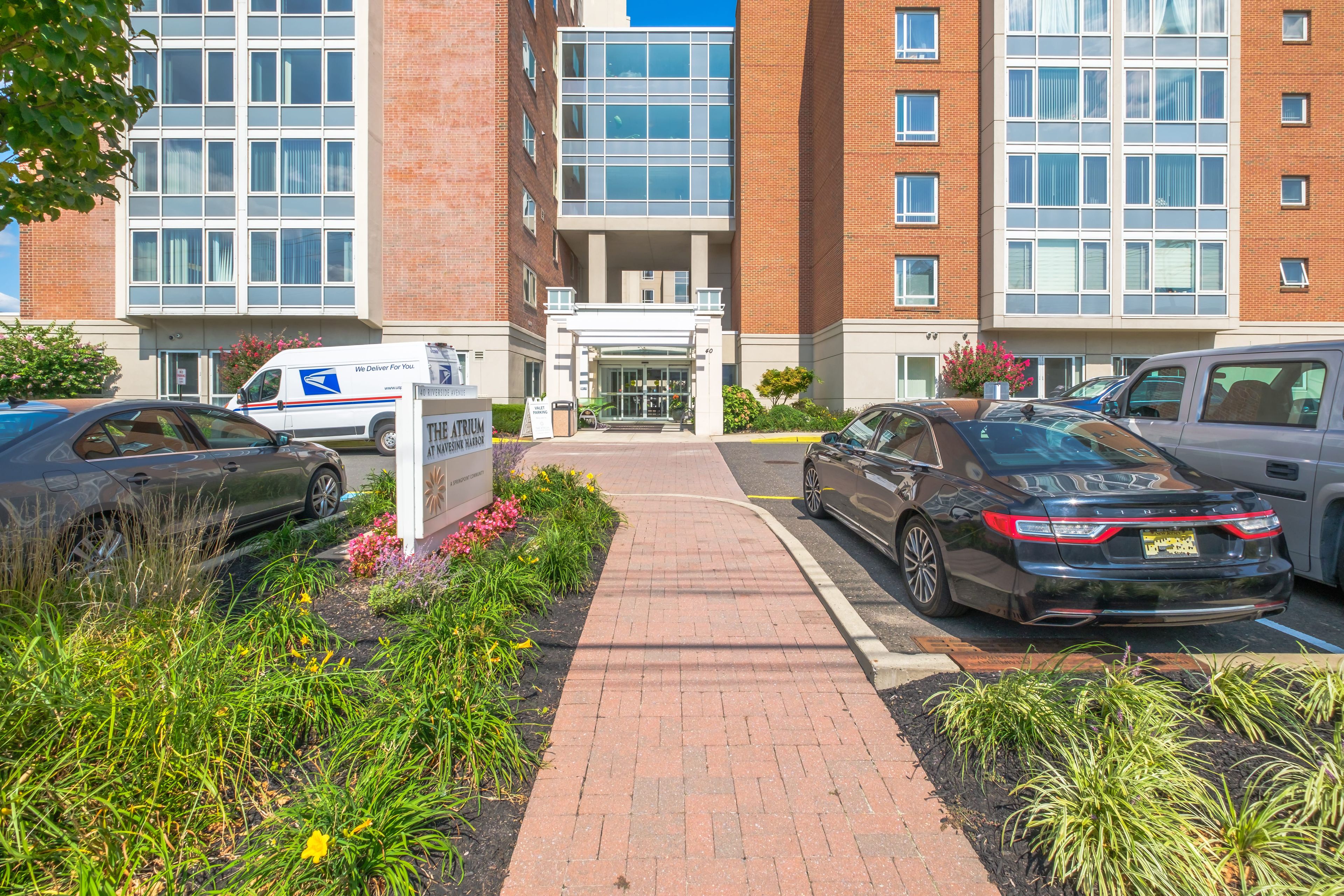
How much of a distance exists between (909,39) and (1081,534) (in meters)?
25.7

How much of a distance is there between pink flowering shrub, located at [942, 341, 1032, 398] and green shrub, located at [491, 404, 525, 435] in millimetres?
14474

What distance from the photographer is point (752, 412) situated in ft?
80.9

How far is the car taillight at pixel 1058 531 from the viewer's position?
397 cm

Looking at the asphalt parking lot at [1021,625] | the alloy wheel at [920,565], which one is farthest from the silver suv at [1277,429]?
the alloy wheel at [920,565]

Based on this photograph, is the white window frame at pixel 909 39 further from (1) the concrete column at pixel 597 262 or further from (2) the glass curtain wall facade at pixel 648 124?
(1) the concrete column at pixel 597 262

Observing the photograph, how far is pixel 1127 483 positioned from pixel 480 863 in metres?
4.06

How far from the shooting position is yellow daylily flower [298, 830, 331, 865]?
2.13m

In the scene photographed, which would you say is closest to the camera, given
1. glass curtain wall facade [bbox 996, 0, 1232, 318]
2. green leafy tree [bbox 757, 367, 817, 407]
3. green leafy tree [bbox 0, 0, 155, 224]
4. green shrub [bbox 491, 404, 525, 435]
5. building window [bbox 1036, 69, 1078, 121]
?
green leafy tree [bbox 0, 0, 155, 224]

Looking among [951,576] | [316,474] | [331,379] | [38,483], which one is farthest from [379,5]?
[951,576]

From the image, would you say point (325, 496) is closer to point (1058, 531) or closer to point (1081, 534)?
point (1058, 531)

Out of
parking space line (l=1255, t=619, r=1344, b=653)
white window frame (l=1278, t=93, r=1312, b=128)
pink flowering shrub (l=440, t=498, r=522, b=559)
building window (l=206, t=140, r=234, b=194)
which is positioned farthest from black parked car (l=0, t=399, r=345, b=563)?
white window frame (l=1278, t=93, r=1312, b=128)

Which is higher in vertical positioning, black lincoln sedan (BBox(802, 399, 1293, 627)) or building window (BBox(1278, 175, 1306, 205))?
building window (BBox(1278, 175, 1306, 205))

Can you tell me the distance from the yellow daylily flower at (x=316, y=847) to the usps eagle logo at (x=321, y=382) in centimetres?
1636

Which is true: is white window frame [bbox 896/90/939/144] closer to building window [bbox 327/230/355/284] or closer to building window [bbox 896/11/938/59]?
Result: building window [bbox 896/11/938/59]
